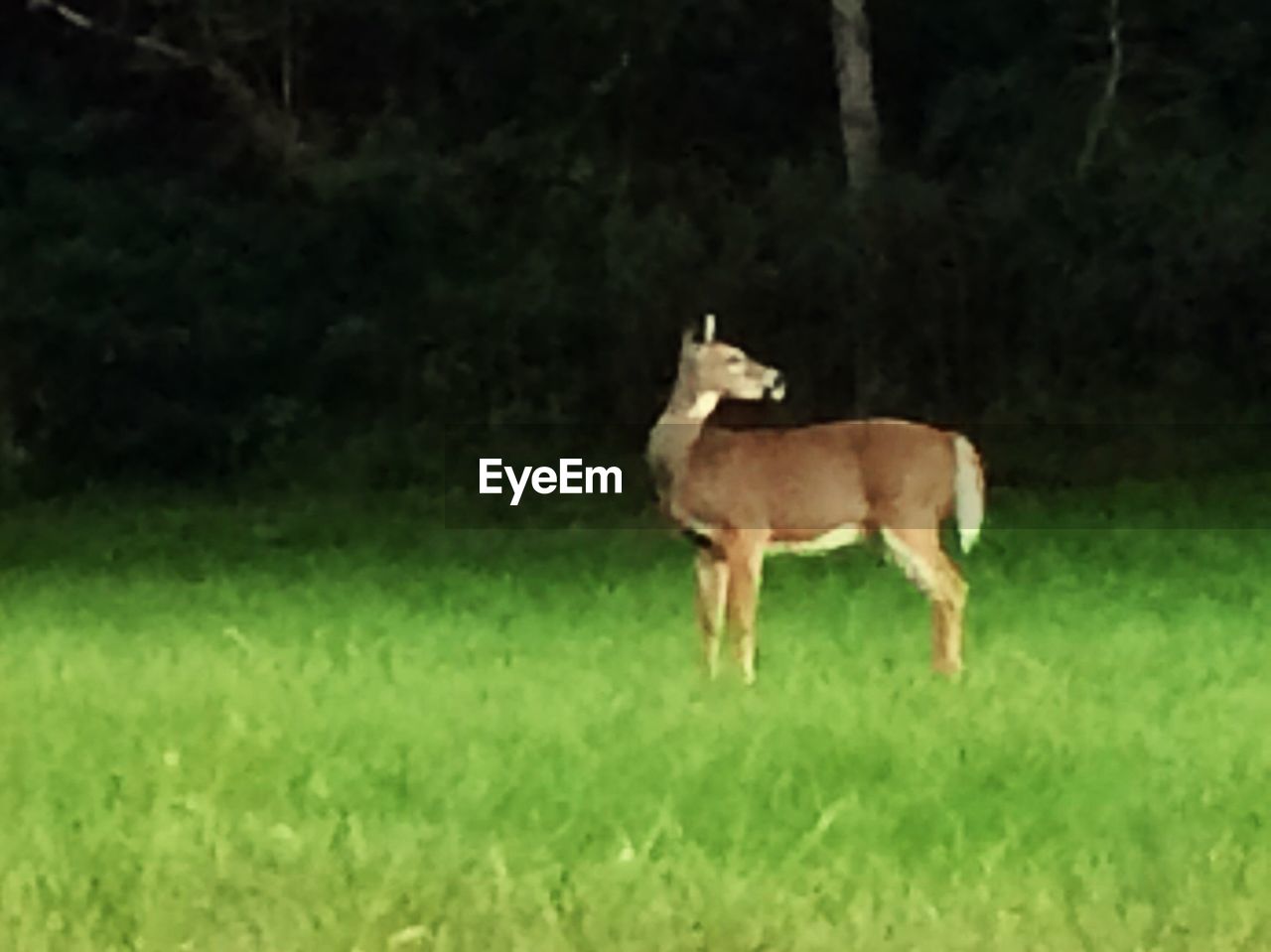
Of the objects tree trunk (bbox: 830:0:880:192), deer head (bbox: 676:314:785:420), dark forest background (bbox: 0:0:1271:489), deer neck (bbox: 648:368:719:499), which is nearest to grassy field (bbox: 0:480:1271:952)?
deer neck (bbox: 648:368:719:499)

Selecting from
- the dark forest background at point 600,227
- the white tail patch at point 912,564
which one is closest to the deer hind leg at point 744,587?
the white tail patch at point 912,564

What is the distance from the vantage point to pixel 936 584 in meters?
9.88

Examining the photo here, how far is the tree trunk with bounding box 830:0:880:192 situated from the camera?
2212cm

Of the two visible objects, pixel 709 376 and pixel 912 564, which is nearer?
pixel 912 564

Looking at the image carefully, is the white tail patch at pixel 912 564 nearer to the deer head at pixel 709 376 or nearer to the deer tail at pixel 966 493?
the deer tail at pixel 966 493

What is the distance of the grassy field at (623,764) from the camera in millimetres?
6039

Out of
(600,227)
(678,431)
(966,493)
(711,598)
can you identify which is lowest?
(711,598)

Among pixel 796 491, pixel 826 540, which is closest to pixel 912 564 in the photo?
pixel 826 540

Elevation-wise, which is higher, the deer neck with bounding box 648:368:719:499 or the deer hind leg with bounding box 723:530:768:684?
the deer neck with bounding box 648:368:719:499

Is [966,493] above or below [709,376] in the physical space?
below

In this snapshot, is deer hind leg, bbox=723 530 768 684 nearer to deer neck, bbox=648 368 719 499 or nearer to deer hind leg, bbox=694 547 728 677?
deer hind leg, bbox=694 547 728 677

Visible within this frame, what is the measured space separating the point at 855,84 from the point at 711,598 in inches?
509

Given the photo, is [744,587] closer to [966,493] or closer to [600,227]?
[966,493]

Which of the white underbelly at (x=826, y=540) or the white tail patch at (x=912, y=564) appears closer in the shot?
the white tail patch at (x=912, y=564)
